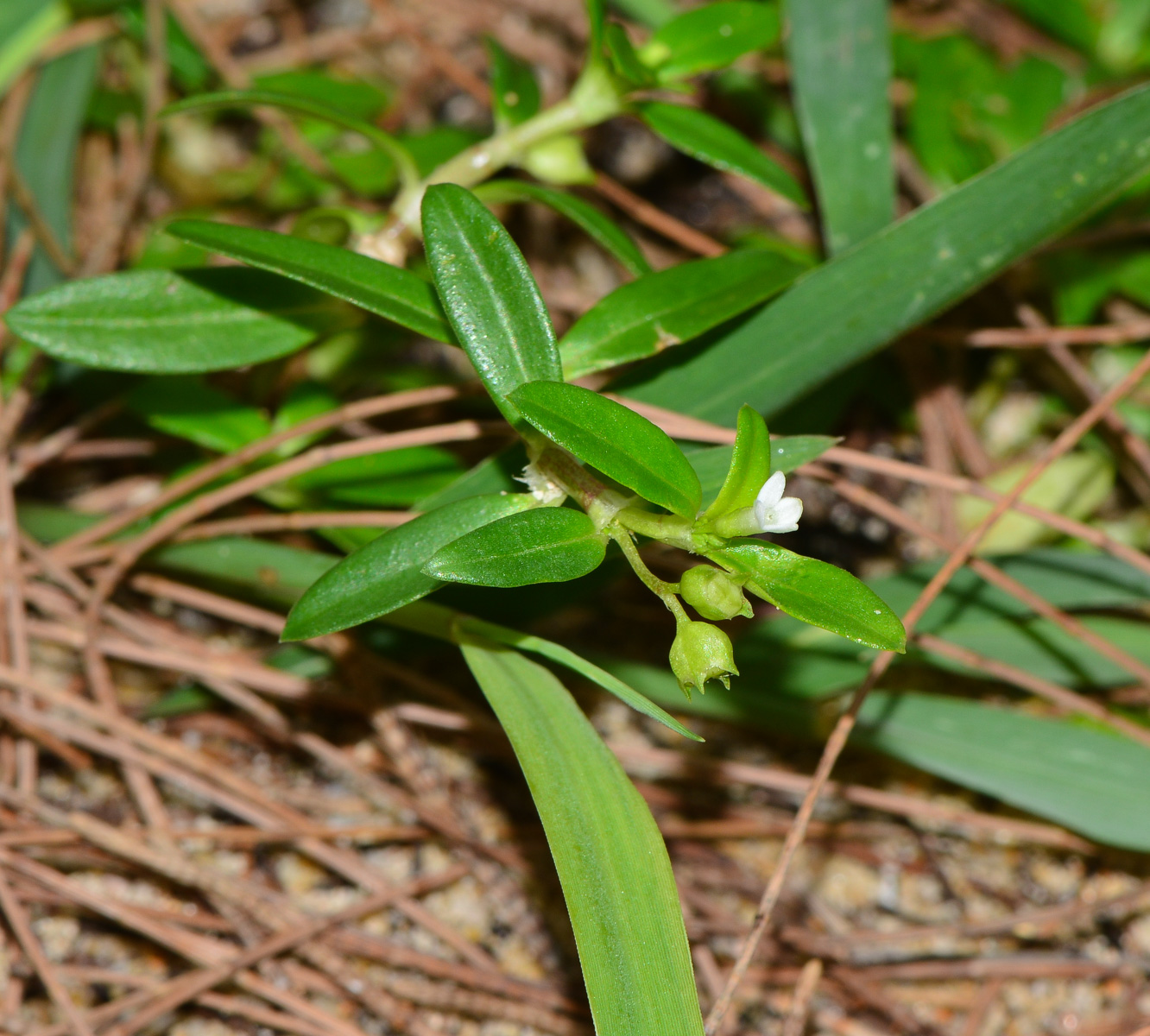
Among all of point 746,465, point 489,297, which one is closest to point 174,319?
point 489,297

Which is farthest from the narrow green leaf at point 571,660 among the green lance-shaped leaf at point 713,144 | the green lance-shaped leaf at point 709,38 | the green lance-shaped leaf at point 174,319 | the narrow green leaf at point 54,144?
the narrow green leaf at point 54,144

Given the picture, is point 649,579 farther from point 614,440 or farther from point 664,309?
point 664,309

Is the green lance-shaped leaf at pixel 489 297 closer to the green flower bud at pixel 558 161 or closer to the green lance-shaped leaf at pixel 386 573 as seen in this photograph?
the green lance-shaped leaf at pixel 386 573

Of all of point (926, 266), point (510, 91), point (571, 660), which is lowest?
point (571, 660)

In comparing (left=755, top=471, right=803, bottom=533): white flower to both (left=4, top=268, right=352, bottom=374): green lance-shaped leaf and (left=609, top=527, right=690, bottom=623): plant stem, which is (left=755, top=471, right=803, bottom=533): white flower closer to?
(left=609, top=527, right=690, bottom=623): plant stem

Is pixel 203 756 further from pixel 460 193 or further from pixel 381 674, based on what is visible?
pixel 460 193

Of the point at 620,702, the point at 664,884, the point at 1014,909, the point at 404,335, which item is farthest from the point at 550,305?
the point at 1014,909

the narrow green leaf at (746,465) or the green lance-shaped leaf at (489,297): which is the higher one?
the green lance-shaped leaf at (489,297)

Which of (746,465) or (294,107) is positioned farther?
(294,107)
